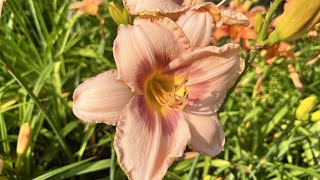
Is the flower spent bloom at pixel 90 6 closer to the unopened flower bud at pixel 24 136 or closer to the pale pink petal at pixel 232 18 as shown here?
the unopened flower bud at pixel 24 136

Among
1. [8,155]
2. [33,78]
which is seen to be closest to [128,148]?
[8,155]

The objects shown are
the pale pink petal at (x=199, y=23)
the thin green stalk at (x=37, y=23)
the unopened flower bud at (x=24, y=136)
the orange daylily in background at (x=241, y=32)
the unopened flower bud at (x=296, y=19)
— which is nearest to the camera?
the unopened flower bud at (x=296, y=19)

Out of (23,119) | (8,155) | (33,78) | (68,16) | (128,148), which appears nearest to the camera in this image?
(128,148)

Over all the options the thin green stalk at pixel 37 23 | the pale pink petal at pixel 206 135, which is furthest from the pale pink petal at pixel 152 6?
the thin green stalk at pixel 37 23

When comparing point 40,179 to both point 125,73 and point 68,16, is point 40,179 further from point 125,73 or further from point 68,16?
point 68,16

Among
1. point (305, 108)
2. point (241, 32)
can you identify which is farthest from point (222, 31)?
point (305, 108)
